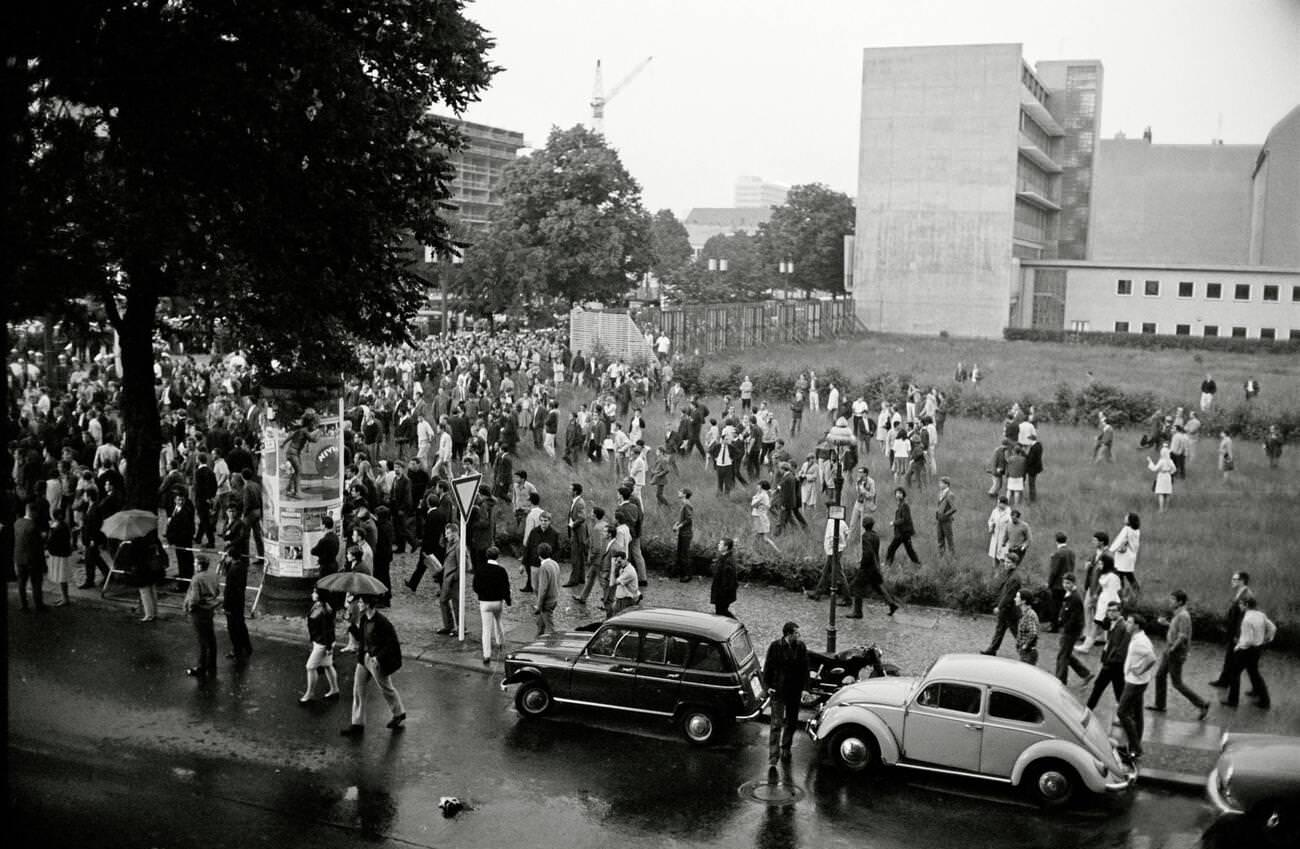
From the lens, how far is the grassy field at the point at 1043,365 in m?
39.8

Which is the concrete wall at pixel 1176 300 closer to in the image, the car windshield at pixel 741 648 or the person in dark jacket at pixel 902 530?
the person in dark jacket at pixel 902 530

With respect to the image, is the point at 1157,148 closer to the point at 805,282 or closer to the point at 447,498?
the point at 805,282

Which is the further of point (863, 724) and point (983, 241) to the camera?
point (983, 241)

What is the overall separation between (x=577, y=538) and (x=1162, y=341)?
46545mm

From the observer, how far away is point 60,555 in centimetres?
1681

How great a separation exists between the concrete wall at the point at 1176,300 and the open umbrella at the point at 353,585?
52.8m

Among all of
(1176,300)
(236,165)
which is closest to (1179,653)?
(236,165)

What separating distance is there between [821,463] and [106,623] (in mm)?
12723

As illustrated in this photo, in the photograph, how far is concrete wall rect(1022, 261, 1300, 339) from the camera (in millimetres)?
54344

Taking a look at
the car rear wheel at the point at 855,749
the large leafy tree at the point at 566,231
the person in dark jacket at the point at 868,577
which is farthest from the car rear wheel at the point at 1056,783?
the large leafy tree at the point at 566,231

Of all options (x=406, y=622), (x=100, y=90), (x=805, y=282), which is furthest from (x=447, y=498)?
(x=805, y=282)

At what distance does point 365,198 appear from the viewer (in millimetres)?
16219

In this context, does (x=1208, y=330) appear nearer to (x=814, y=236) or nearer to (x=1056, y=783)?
(x=814, y=236)

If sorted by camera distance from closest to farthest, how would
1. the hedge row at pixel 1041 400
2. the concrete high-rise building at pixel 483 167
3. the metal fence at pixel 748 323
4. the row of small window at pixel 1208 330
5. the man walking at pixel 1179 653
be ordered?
1. the man walking at pixel 1179 653
2. the hedge row at pixel 1041 400
3. the metal fence at pixel 748 323
4. the row of small window at pixel 1208 330
5. the concrete high-rise building at pixel 483 167
